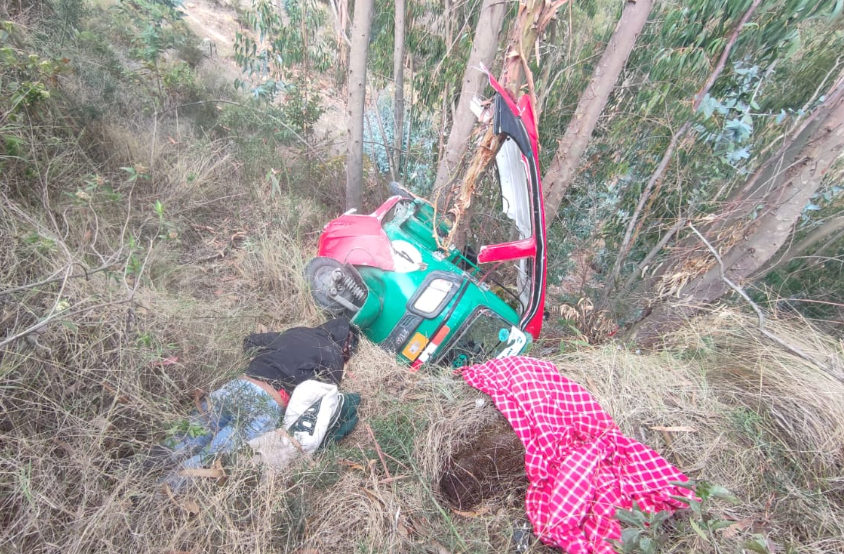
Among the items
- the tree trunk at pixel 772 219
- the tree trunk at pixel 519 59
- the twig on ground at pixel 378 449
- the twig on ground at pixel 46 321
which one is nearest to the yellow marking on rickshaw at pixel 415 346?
the twig on ground at pixel 378 449

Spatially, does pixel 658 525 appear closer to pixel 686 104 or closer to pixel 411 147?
pixel 686 104

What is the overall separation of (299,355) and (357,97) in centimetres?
240

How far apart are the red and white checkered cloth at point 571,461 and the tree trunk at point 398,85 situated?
292cm

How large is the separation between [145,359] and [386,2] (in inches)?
168

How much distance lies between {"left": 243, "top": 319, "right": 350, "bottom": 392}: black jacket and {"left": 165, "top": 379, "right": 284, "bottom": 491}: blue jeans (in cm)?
14

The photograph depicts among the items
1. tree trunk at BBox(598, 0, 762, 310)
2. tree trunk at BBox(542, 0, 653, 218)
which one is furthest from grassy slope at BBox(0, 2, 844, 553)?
tree trunk at BBox(542, 0, 653, 218)

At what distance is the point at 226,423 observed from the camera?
6.10 feet

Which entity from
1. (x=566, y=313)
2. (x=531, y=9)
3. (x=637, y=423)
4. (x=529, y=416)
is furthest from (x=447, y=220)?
(x=637, y=423)

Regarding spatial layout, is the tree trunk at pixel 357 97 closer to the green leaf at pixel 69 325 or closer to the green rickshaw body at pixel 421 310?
the green rickshaw body at pixel 421 310

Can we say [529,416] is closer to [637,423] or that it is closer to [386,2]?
[637,423]

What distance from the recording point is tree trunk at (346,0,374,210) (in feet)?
10.6

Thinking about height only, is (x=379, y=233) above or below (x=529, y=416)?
above

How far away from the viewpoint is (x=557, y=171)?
307 centimetres

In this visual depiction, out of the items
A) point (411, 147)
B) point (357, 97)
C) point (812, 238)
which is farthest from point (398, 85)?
point (812, 238)
